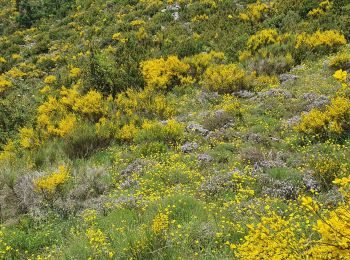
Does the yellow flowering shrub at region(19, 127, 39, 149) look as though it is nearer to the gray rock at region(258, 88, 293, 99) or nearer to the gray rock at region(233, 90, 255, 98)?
the gray rock at region(233, 90, 255, 98)

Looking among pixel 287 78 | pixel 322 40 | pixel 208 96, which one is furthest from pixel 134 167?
pixel 322 40

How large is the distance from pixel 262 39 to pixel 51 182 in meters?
9.80

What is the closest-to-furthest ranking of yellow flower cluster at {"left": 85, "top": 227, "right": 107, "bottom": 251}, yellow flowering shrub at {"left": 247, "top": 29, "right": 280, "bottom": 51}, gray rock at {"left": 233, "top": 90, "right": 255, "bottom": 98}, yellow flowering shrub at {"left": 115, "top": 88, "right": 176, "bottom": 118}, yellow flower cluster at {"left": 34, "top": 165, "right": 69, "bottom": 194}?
yellow flower cluster at {"left": 85, "top": 227, "right": 107, "bottom": 251}, yellow flower cluster at {"left": 34, "top": 165, "right": 69, "bottom": 194}, yellow flowering shrub at {"left": 115, "top": 88, "right": 176, "bottom": 118}, gray rock at {"left": 233, "top": 90, "right": 255, "bottom": 98}, yellow flowering shrub at {"left": 247, "top": 29, "right": 280, "bottom": 51}

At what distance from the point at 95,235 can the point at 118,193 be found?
5.38 ft

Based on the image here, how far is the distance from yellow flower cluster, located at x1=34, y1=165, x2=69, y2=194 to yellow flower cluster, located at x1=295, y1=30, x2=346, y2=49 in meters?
8.74

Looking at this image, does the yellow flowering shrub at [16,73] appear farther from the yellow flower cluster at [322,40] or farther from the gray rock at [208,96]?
the yellow flower cluster at [322,40]

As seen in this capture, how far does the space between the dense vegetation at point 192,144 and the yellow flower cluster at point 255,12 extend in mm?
60

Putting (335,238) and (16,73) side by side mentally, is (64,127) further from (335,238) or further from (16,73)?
(16,73)

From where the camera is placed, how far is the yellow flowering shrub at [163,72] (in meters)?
11.0

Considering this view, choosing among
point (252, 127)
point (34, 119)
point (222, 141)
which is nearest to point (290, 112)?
point (252, 127)

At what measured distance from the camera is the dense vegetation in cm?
389

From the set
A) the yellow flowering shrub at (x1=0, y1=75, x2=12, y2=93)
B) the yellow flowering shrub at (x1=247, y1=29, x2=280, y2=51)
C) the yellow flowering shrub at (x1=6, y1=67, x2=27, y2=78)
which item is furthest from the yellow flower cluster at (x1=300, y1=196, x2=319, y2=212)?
the yellow flowering shrub at (x1=6, y1=67, x2=27, y2=78)

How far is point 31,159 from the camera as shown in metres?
7.62

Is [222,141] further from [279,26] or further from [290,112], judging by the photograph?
[279,26]
